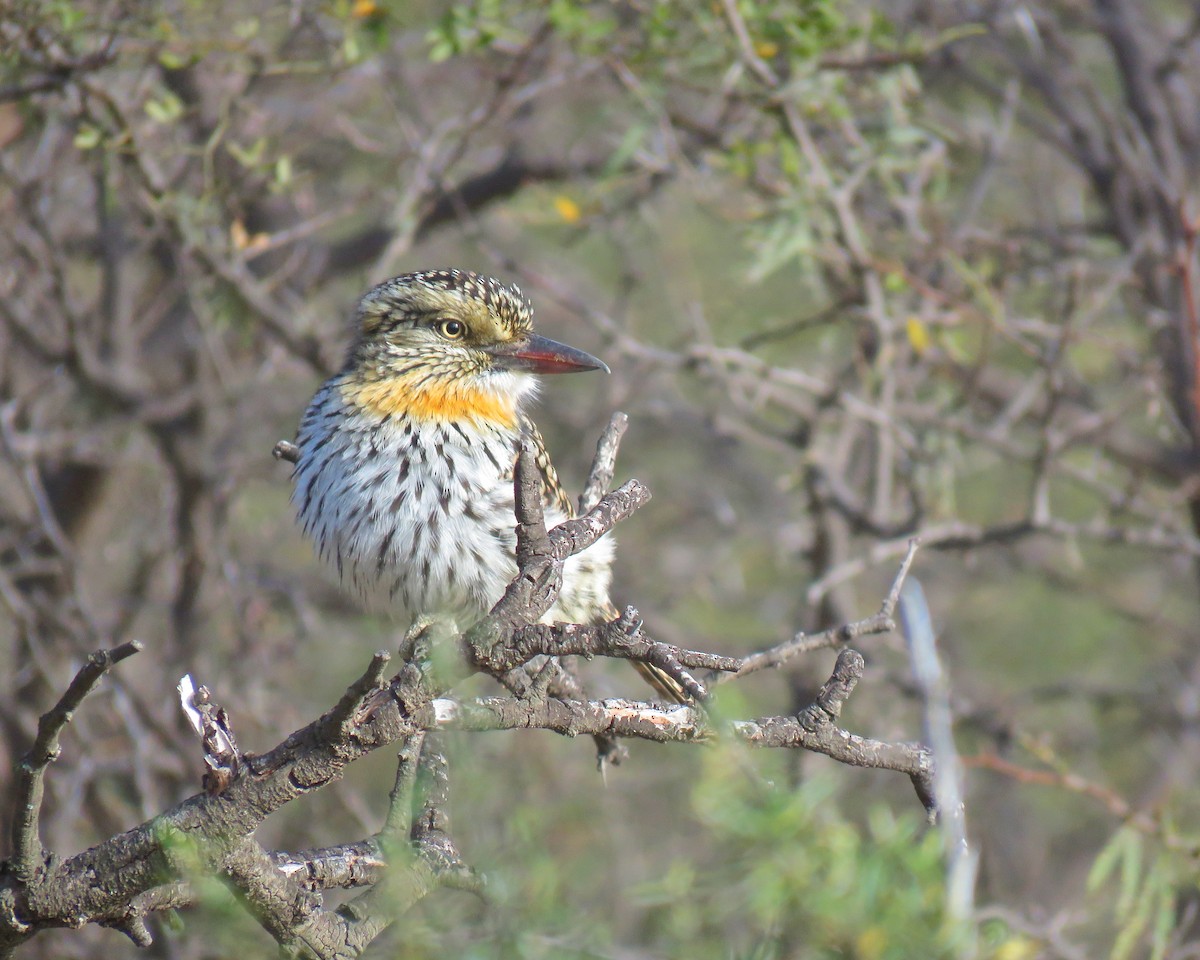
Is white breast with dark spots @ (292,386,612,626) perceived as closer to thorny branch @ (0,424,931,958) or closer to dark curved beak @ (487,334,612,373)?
dark curved beak @ (487,334,612,373)

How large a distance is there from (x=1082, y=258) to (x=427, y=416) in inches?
125

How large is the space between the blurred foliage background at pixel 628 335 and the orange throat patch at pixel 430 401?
0.82 m

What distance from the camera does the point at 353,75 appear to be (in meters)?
6.04

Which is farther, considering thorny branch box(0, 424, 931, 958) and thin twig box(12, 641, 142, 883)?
thorny branch box(0, 424, 931, 958)

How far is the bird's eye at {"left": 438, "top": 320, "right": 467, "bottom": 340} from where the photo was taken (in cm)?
465

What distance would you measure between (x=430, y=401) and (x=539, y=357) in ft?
1.28

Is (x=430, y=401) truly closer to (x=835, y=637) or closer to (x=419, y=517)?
(x=419, y=517)

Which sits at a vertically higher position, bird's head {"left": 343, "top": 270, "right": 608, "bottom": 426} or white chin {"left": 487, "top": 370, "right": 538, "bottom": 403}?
bird's head {"left": 343, "top": 270, "right": 608, "bottom": 426}

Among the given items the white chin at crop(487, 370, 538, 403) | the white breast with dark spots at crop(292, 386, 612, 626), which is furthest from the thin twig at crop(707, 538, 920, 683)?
the white chin at crop(487, 370, 538, 403)

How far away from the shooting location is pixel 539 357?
181 inches

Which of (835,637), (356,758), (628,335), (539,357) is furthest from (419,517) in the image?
(628,335)

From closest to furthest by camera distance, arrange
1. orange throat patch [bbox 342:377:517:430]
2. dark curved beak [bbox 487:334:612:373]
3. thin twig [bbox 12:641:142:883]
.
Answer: thin twig [bbox 12:641:142:883] < orange throat patch [bbox 342:377:517:430] < dark curved beak [bbox 487:334:612:373]

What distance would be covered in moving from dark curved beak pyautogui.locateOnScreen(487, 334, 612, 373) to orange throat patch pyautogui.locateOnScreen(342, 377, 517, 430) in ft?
0.41

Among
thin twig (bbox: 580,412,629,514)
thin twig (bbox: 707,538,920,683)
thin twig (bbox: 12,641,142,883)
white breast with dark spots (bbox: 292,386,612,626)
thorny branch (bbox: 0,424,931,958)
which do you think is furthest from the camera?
white breast with dark spots (bbox: 292,386,612,626)
